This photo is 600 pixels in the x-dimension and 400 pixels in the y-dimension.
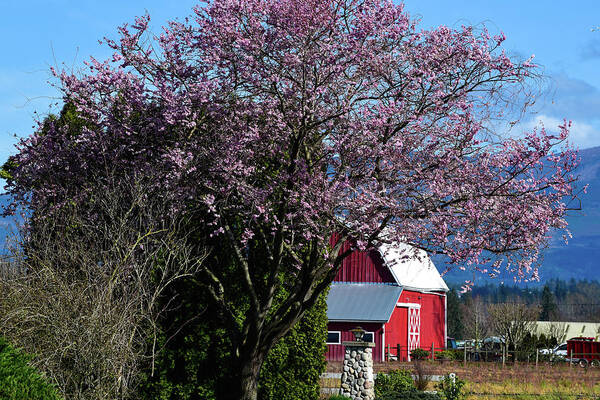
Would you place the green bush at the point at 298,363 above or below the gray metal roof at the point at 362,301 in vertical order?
below

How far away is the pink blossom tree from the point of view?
14227 millimetres

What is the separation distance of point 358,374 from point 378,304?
47.8 feet

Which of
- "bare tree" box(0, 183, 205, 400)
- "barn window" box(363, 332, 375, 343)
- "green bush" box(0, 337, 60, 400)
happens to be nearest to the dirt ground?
"barn window" box(363, 332, 375, 343)

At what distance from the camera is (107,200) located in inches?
643

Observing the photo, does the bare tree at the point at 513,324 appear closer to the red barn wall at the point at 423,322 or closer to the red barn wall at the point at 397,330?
the red barn wall at the point at 423,322

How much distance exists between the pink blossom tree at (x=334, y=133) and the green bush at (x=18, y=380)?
20.3 ft

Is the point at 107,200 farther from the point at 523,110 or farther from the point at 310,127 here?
the point at 523,110

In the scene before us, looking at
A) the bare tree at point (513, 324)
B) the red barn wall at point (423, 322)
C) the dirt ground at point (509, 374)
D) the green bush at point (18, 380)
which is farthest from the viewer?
the bare tree at point (513, 324)

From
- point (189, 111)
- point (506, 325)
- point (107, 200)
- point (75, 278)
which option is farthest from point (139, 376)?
point (506, 325)

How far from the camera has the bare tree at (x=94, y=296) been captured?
1315 cm

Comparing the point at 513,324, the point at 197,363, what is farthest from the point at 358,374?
the point at 513,324

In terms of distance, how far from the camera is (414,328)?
37.8m

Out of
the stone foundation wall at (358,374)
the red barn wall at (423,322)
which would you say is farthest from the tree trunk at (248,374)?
the red barn wall at (423,322)

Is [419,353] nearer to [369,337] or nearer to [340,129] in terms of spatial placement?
[369,337]
